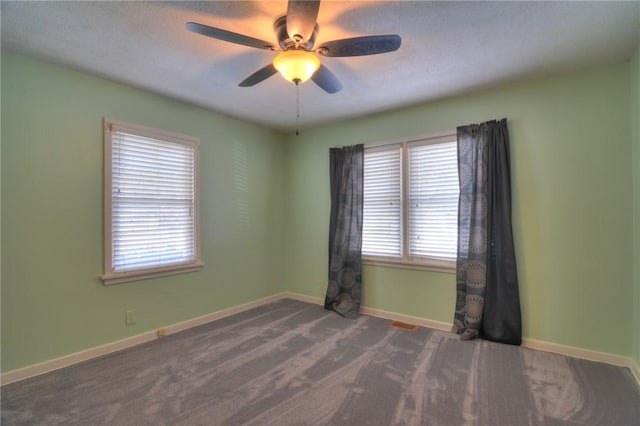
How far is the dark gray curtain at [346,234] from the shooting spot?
400cm

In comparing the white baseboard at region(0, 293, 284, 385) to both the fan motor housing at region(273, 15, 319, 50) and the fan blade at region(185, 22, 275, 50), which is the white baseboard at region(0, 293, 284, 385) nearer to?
the fan blade at region(185, 22, 275, 50)

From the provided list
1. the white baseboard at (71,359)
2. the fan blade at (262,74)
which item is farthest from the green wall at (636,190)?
the white baseboard at (71,359)

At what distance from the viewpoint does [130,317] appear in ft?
10.0

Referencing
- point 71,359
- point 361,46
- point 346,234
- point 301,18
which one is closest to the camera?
point 301,18

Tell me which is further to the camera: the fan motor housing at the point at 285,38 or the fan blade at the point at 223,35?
the fan motor housing at the point at 285,38

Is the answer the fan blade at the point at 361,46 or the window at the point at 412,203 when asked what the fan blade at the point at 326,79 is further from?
the window at the point at 412,203

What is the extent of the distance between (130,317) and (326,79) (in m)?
2.84

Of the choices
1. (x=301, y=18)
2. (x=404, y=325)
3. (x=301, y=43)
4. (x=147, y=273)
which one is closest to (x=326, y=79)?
(x=301, y=43)

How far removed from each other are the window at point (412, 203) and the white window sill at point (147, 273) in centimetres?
209

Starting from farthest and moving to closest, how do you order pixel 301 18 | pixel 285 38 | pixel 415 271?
pixel 415 271 < pixel 285 38 < pixel 301 18

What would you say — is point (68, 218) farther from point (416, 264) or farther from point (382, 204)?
point (416, 264)

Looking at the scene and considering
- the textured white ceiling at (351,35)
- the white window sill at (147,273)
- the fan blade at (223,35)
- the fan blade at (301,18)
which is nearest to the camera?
the fan blade at (301,18)

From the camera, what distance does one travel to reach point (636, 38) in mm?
2271

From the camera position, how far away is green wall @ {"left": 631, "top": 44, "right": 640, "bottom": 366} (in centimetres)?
243
